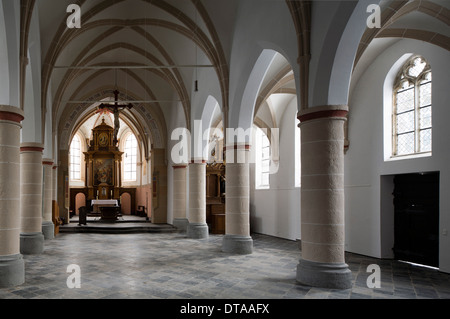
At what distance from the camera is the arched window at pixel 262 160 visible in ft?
59.4

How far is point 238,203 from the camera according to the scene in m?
11.3

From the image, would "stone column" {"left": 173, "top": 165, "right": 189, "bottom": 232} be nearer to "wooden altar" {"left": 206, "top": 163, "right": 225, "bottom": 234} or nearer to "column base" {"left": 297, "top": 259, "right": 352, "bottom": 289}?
"wooden altar" {"left": 206, "top": 163, "right": 225, "bottom": 234}

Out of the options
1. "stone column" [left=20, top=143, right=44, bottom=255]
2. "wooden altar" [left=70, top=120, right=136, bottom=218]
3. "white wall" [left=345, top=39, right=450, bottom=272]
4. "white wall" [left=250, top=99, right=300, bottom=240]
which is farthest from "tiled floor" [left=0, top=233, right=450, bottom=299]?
"wooden altar" [left=70, top=120, right=136, bottom=218]

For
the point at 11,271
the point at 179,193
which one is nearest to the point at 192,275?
the point at 11,271

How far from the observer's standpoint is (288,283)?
753 centimetres

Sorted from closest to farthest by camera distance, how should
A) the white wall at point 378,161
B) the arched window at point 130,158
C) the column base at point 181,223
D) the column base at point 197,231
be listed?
the white wall at point 378,161 → the column base at point 197,231 → the column base at point 181,223 → the arched window at point 130,158

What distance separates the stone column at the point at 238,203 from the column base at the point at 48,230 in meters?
7.07

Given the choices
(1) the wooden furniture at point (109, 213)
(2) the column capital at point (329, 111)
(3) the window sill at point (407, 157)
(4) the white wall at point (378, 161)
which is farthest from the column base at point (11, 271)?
(1) the wooden furniture at point (109, 213)

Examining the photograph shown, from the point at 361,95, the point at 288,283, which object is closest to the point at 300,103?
the point at 288,283

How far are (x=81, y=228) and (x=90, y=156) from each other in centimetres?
1149

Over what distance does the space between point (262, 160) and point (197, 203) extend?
179 inches

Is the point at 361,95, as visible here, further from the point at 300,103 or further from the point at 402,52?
the point at 300,103

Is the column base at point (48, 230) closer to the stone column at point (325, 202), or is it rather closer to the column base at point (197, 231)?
the column base at point (197, 231)

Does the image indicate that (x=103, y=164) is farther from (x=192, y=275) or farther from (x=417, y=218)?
(x=417, y=218)
